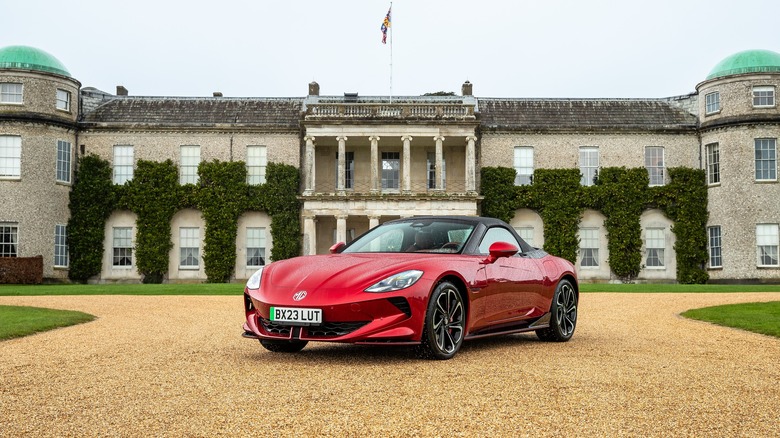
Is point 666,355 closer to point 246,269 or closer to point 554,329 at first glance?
point 554,329

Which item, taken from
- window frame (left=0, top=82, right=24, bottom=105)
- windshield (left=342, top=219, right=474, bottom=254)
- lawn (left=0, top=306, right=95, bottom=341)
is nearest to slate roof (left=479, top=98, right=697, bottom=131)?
window frame (left=0, top=82, right=24, bottom=105)

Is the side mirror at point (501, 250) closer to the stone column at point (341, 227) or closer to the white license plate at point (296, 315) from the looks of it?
the white license plate at point (296, 315)

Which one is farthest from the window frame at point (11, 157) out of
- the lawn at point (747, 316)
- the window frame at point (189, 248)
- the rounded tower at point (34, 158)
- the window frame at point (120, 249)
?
the lawn at point (747, 316)

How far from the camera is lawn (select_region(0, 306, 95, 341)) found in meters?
9.92

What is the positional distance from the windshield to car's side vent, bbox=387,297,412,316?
3.86 ft

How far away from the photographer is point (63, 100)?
33.5 metres

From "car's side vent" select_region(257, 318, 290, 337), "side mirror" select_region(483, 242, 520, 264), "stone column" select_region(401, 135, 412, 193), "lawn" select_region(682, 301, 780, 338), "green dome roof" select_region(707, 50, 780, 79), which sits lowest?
"lawn" select_region(682, 301, 780, 338)

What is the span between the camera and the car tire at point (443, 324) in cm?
677

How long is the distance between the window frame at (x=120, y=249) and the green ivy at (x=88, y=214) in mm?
560

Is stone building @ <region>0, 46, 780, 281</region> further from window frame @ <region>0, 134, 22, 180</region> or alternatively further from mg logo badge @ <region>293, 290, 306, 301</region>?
mg logo badge @ <region>293, 290, 306, 301</region>

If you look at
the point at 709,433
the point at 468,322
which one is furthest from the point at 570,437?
the point at 468,322

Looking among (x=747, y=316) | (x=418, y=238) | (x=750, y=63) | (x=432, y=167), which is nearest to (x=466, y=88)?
(x=432, y=167)

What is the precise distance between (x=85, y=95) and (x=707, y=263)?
93.5ft

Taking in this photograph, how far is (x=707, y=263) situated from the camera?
110 feet
